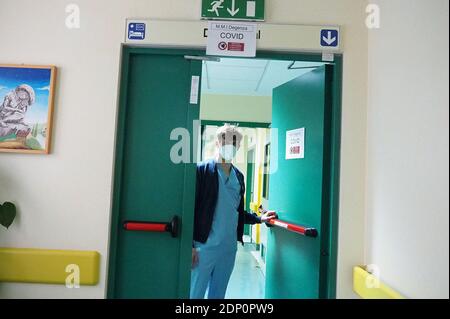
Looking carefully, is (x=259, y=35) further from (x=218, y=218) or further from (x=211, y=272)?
(x=211, y=272)

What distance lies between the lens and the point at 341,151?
1.51 meters

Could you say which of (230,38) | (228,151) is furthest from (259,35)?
(228,151)

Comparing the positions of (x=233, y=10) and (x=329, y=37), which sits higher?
(x=233, y=10)

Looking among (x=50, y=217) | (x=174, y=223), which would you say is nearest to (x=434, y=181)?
(x=174, y=223)

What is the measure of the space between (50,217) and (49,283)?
0.33 m

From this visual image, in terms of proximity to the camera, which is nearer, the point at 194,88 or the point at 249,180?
the point at 194,88

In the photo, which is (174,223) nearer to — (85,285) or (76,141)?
(85,285)

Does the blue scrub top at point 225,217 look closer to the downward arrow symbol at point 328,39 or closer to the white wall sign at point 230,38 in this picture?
the white wall sign at point 230,38

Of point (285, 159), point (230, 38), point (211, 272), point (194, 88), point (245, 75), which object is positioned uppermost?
point (245, 75)

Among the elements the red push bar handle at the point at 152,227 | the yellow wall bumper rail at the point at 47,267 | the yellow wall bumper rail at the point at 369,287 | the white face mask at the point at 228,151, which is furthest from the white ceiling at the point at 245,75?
the yellow wall bumper rail at the point at 47,267

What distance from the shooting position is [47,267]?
1446mm

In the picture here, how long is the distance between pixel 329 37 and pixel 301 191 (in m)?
0.86
